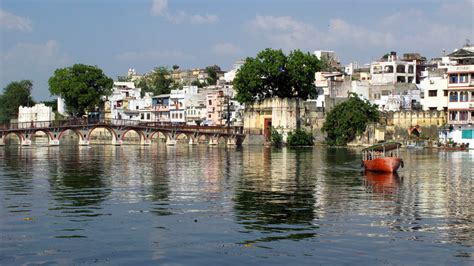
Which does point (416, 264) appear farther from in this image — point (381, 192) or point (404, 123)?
point (404, 123)

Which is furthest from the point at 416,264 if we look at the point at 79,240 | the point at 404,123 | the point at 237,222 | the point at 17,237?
the point at 404,123

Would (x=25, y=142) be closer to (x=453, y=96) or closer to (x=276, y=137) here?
(x=276, y=137)

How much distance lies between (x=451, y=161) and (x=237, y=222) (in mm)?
36802

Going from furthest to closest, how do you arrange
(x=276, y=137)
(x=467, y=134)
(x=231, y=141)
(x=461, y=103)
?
1. (x=231, y=141)
2. (x=276, y=137)
3. (x=461, y=103)
4. (x=467, y=134)

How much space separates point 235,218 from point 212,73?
14072 cm

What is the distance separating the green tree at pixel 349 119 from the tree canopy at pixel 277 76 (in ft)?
24.2

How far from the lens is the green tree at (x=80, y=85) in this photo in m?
109

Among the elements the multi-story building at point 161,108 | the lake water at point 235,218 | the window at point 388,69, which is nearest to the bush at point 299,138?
the window at point 388,69

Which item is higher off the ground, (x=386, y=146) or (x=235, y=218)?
(x=386, y=146)

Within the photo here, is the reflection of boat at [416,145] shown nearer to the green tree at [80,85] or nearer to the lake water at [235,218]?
the lake water at [235,218]

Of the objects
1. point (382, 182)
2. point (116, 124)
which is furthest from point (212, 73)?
point (382, 182)

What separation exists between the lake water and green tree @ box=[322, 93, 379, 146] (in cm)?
4405

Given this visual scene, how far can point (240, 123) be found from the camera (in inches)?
4264

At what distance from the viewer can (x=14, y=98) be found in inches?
5556
